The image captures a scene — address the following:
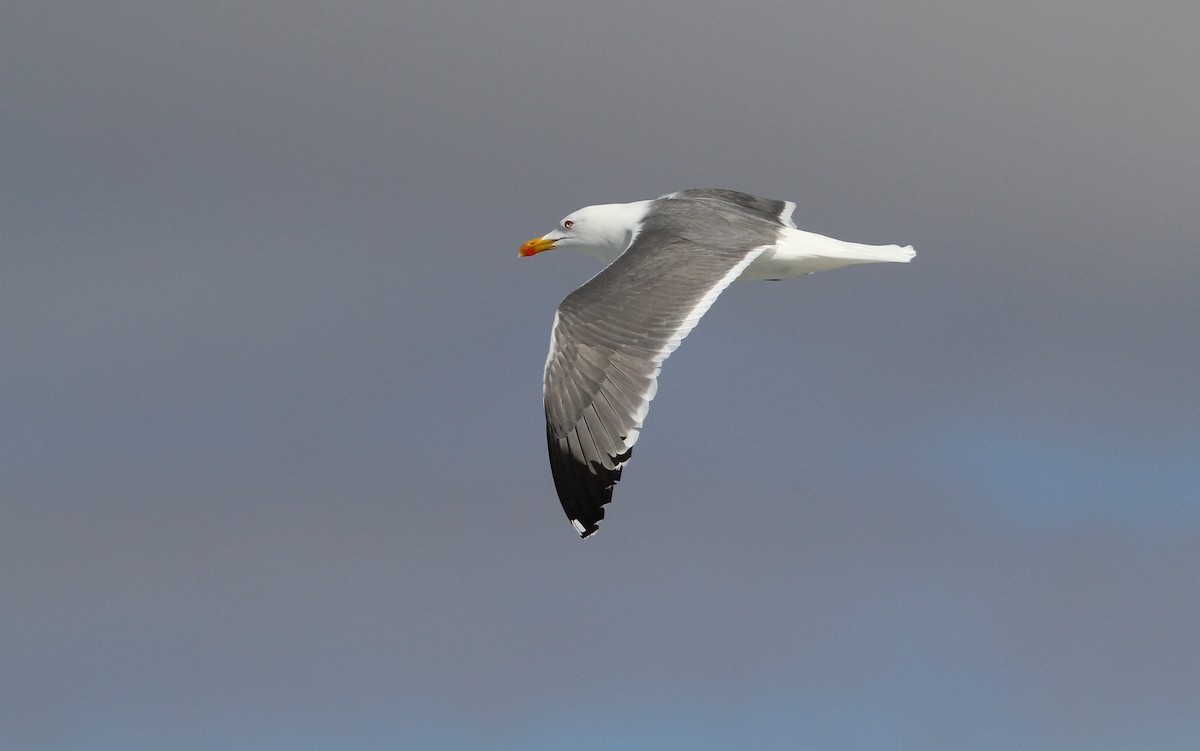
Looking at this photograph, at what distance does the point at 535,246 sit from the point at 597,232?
1399 mm

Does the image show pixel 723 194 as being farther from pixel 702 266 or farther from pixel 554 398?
pixel 554 398

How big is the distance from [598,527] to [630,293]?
2695mm

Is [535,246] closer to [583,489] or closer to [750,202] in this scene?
[750,202]

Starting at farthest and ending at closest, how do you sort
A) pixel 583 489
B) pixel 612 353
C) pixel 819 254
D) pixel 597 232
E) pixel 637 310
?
1. pixel 597 232
2. pixel 819 254
3. pixel 637 310
4. pixel 612 353
5. pixel 583 489

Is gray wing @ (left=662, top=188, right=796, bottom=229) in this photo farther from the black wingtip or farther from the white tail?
the black wingtip

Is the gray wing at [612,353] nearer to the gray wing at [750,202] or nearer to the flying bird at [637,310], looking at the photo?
the flying bird at [637,310]

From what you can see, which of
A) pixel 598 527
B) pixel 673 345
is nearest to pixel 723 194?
pixel 673 345

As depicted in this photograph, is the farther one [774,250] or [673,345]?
[774,250]

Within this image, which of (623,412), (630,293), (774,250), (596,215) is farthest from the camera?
(596,215)

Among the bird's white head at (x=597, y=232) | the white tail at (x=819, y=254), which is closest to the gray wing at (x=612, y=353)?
the white tail at (x=819, y=254)

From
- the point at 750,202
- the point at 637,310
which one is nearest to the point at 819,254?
the point at 750,202

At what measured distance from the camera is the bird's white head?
22.0m

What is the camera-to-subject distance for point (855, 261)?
20.4 metres

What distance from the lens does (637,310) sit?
18.0 m
